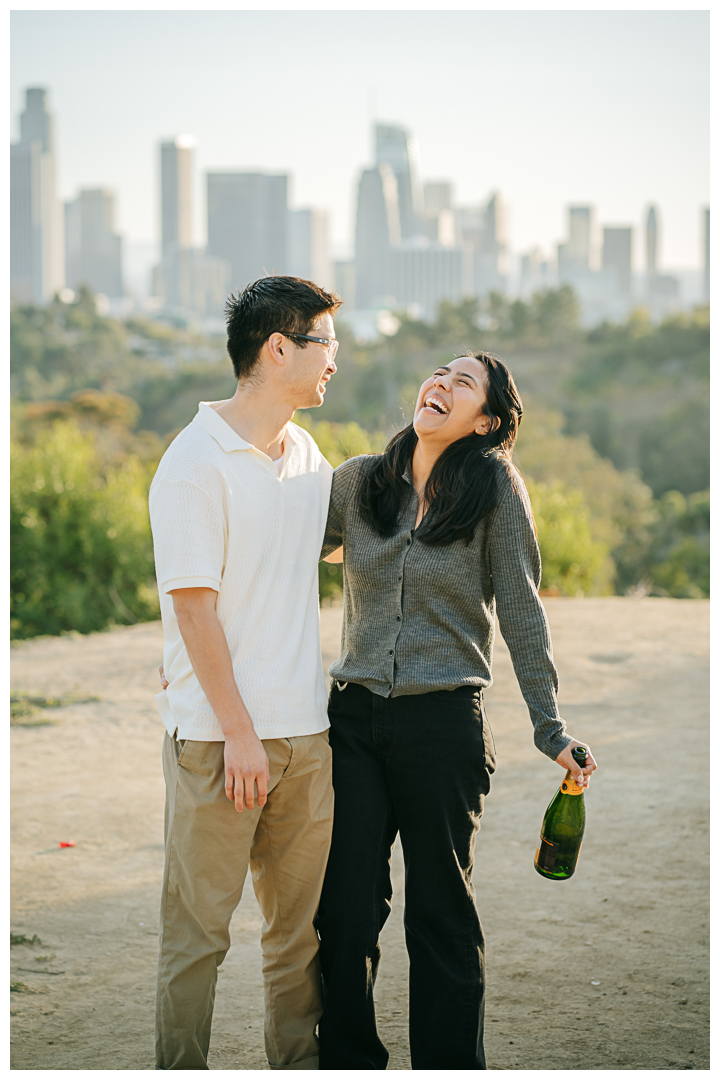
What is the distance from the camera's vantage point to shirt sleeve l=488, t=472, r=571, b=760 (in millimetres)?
2244

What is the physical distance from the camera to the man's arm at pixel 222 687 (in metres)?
2.07

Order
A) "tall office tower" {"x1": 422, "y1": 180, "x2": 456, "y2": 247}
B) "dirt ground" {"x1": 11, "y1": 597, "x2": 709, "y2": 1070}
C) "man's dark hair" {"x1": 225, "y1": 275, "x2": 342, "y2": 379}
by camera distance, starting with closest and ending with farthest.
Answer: "man's dark hair" {"x1": 225, "y1": 275, "x2": 342, "y2": 379}, "dirt ground" {"x1": 11, "y1": 597, "x2": 709, "y2": 1070}, "tall office tower" {"x1": 422, "y1": 180, "x2": 456, "y2": 247}

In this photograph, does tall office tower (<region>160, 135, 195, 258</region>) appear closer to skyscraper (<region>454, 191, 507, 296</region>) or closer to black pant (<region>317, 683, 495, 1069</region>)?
skyscraper (<region>454, 191, 507, 296</region>)

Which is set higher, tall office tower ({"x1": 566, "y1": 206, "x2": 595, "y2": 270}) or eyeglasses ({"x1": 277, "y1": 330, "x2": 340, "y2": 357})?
tall office tower ({"x1": 566, "y1": 206, "x2": 595, "y2": 270})

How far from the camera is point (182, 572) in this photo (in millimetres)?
2055

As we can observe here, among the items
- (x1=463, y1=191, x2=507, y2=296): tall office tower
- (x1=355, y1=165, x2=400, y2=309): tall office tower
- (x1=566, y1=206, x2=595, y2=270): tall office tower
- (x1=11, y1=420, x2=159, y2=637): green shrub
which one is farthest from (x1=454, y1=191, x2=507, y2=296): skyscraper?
(x1=11, y1=420, x2=159, y2=637): green shrub

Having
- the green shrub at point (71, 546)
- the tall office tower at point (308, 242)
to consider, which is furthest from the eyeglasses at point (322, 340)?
the tall office tower at point (308, 242)

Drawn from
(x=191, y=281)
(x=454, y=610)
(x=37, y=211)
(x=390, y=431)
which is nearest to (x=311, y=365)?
(x=454, y=610)

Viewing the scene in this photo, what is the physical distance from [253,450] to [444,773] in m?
0.82

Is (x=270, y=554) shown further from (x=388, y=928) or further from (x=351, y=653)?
(x=388, y=928)

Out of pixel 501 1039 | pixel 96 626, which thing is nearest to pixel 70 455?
pixel 96 626

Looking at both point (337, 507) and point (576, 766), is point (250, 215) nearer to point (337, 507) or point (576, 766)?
point (337, 507)

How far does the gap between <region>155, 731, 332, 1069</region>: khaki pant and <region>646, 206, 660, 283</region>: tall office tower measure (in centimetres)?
11094

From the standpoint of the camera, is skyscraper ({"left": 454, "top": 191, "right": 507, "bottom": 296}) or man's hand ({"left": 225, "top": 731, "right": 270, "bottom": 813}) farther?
skyscraper ({"left": 454, "top": 191, "right": 507, "bottom": 296})
